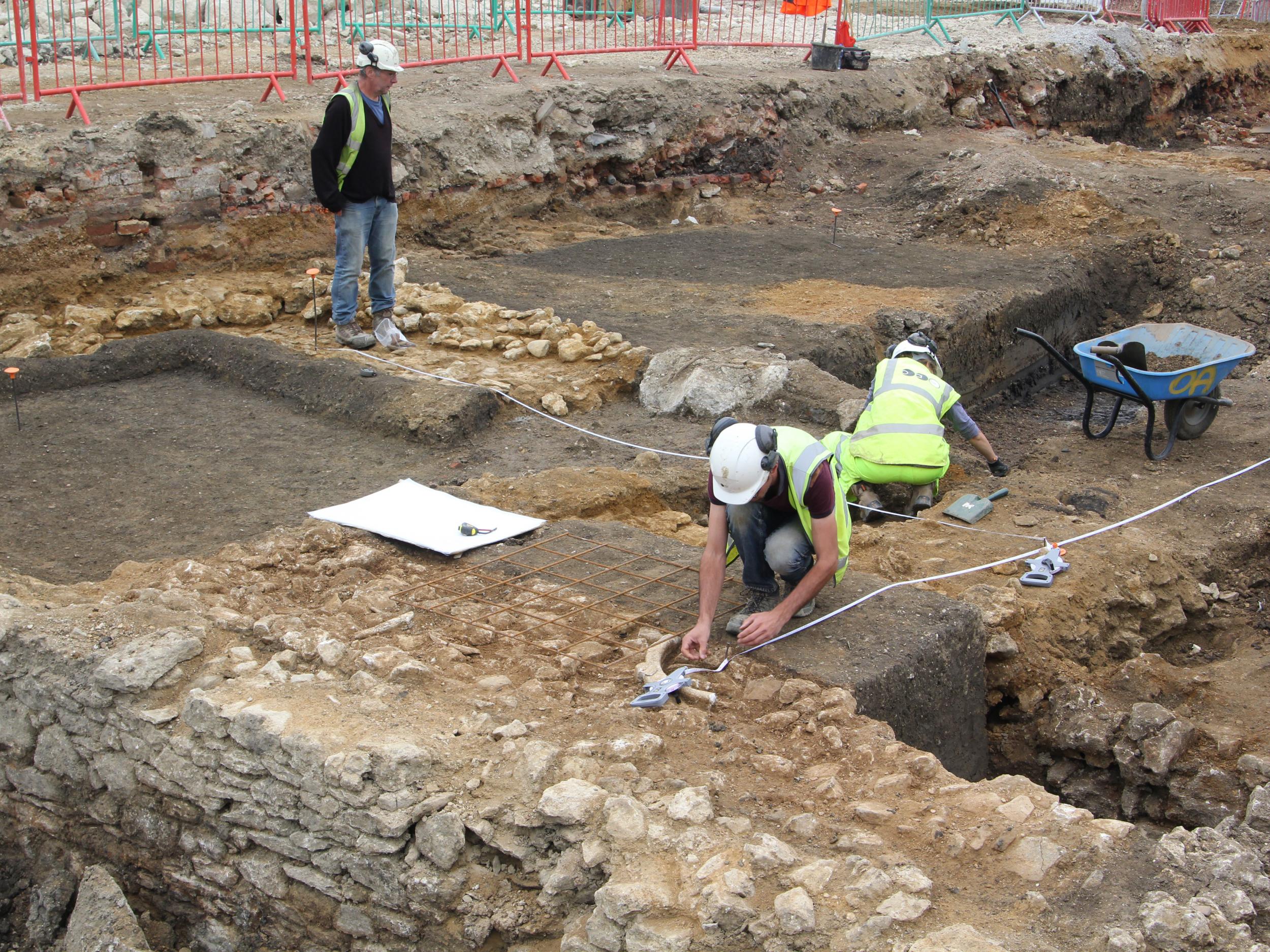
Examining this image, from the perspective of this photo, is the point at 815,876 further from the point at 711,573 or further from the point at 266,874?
the point at 266,874

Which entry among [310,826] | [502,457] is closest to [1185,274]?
[502,457]

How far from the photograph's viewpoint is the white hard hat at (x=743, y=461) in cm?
376

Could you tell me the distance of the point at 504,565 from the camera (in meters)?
4.93

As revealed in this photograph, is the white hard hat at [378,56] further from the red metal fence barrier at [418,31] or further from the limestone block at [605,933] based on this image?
the limestone block at [605,933]

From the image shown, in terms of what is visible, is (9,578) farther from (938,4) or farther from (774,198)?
(938,4)

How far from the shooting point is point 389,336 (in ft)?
24.7

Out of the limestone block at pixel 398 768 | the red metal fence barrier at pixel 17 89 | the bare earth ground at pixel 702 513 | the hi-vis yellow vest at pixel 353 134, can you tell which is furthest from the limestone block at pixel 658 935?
the red metal fence barrier at pixel 17 89

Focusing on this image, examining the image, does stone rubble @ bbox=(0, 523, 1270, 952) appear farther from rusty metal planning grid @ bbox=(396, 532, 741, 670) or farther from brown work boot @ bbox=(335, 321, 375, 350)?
brown work boot @ bbox=(335, 321, 375, 350)

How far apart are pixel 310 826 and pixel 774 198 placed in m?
9.64

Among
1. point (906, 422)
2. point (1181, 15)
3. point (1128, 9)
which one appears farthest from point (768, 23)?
point (906, 422)

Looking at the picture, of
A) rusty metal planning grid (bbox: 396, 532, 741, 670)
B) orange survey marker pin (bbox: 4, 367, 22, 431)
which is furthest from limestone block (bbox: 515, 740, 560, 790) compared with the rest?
orange survey marker pin (bbox: 4, 367, 22, 431)

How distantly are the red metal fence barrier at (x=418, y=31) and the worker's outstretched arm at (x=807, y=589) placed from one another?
27.1 ft

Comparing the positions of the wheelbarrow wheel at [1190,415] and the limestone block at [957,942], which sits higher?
the wheelbarrow wheel at [1190,415]

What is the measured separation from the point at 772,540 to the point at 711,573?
1.13 feet
